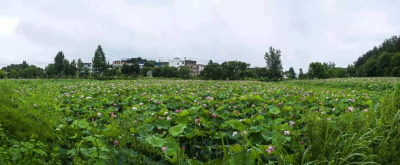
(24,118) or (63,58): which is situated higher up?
(63,58)

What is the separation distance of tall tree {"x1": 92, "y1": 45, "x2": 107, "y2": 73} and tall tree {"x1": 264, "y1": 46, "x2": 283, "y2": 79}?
32.2m

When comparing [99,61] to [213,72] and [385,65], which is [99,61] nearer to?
[213,72]

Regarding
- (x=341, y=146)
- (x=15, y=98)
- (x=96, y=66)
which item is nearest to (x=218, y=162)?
(x=341, y=146)

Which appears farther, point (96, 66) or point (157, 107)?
point (96, 66)

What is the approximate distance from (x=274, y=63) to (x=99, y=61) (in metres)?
34.4

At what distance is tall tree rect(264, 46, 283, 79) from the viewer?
41250mm

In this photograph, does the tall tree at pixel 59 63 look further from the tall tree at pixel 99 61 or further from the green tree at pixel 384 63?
the green tree at pixel 384 63

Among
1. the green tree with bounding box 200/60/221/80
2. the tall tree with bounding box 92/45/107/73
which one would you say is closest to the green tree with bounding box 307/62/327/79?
the green tree with bounding box 200/60/221/80

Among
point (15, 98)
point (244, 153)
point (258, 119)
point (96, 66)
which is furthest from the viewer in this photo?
Answer: point (96, 66)

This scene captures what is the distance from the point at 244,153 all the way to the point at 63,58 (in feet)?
176

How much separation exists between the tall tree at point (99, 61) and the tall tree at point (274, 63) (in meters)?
32.2

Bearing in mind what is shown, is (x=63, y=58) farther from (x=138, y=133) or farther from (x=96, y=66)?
(x=138, y=133)

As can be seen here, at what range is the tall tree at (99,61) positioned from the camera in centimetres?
4447

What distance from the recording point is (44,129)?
223cm
